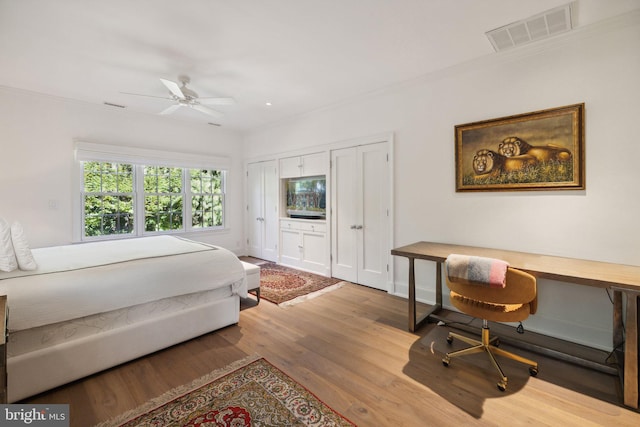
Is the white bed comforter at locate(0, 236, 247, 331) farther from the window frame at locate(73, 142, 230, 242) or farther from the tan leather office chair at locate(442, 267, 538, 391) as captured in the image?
the tan leather office chair at locate(442, 267, 538, 391)

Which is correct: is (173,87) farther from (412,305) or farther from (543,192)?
(543,192)

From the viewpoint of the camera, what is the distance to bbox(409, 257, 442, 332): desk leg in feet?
8.93

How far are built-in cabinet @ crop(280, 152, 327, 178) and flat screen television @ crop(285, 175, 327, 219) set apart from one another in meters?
0.12

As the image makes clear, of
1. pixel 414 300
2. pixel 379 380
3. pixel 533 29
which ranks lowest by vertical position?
pixel 379 380

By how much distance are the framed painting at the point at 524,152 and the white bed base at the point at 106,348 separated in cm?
291

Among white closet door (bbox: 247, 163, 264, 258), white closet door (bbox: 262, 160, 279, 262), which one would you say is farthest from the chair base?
white closet door (bbox: 247, 163, 264, 258)

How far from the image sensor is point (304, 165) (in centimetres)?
479

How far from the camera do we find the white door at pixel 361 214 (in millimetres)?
3822

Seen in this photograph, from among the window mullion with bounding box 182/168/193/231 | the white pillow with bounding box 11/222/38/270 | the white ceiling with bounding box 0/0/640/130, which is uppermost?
the white ceiling with bounding box 0/0/640/130

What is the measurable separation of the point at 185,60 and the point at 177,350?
9.23 feet

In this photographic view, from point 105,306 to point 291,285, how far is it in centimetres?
238

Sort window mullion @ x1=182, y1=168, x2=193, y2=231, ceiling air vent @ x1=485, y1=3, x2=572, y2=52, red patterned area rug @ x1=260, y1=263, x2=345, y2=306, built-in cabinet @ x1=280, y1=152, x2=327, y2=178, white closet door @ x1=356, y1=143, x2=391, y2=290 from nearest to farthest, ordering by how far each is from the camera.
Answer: ceiling air vent @ x1=485, y1=3, x2=572, y2=52, red patterned area rug @ x1=260, y1=263, x2=345, y2=306, white closet door @ x1=356, y1=143, x2=391, y2=290, built-in cabinet @ x1=280, y1=152, x2=327, y2=178, window mullion @ x1=182, y1=168, x2=193, y2=231

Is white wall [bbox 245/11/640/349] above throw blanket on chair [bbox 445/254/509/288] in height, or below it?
above

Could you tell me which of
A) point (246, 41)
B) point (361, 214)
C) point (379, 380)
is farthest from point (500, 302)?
point (246, 41)
